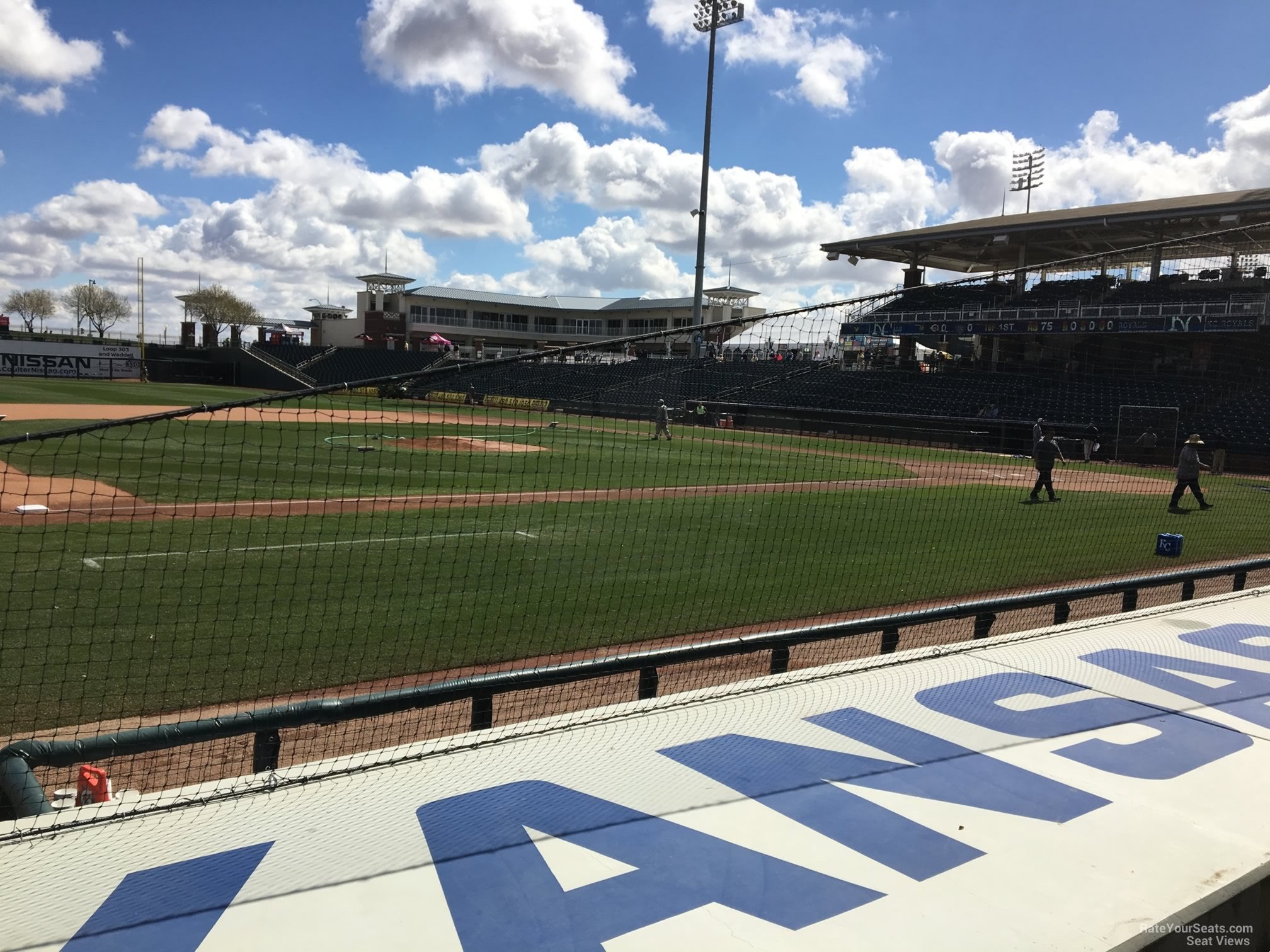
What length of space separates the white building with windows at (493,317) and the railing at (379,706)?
66.9 m

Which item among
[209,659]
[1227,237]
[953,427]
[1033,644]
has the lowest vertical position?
[209,659]

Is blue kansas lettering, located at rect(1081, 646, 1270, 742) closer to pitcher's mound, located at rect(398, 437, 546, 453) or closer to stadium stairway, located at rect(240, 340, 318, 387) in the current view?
pitcher's mound, located at rect(398, 437, 546, 453)

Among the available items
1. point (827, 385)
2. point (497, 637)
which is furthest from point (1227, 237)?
point (497, 637)

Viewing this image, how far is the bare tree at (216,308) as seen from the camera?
8794 centimetres

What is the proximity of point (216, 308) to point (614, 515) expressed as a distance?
3481 inches

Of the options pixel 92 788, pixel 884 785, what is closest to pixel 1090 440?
pixel 884 785

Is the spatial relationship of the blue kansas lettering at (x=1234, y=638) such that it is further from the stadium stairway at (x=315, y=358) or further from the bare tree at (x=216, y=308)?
the bare tree at (x=216, y=308)

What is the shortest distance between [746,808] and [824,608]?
5.00 meters

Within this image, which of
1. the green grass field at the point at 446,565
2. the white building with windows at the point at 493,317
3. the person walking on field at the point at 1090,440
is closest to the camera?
the green grass field at the point at 446,565

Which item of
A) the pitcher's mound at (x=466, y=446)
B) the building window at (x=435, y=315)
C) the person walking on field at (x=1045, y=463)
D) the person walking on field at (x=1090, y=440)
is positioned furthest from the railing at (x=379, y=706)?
the building window at (x=435, y=315)

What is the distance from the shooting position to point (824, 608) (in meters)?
8.39

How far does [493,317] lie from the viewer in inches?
3290

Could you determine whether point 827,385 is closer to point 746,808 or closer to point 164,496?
point 164,496

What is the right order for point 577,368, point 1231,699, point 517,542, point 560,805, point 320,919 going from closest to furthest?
1. point 320,919
2. point 560,805
3. point 1231,699
4. point 577,368
5. point 517,542
